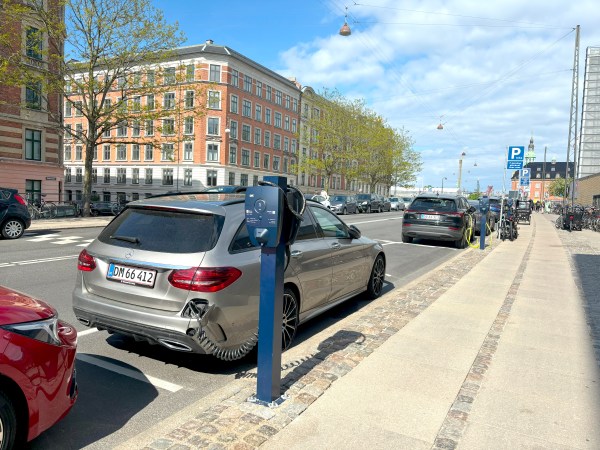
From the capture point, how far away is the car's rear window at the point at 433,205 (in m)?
15.1

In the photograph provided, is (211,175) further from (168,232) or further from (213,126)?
(168,232)

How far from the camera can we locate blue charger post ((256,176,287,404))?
331 cm

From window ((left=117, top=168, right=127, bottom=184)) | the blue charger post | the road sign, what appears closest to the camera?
the blue charger post

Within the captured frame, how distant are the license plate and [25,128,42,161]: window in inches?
1245

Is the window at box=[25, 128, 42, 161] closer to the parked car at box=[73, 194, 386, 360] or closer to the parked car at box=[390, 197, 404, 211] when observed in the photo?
the parked car at box=[73, 194, 386, 360]

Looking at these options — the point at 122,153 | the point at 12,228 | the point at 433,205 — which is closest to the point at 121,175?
the point at 122,153

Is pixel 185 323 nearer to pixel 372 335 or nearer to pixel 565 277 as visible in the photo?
pixel 372 335

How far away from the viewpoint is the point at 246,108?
59.1m

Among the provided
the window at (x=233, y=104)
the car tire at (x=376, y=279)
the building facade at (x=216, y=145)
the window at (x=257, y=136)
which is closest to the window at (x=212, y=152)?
the building facade at (x=216, y=145)

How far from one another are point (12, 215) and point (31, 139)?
19.8 m

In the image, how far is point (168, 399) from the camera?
3650 millimetres

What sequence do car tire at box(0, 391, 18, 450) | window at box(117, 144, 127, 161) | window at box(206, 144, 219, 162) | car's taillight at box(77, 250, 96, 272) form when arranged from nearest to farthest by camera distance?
car tire at box(0, 391, 18, 450) → car's taillight at box(77, 250, 96, 272) → window at box(206, 144, 219, 162) → window at box(117, 144, 127, 161)

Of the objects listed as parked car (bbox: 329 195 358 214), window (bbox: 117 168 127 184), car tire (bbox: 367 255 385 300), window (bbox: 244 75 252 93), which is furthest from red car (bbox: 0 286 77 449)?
window (bbox: 117 168 127 184)

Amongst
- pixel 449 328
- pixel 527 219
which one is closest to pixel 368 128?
pixel 527 219
